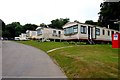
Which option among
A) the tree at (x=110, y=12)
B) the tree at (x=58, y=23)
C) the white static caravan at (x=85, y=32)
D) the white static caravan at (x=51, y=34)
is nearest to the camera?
the white static caravan at (x=85, y=32)

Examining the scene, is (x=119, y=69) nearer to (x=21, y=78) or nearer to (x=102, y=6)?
(x=21, y=78)

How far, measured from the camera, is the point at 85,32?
44.5 meters

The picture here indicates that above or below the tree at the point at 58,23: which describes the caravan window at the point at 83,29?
below

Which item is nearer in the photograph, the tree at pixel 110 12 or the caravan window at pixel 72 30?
the caravan window at pixel 72 30

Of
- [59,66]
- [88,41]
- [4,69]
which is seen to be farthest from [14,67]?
[88,41]

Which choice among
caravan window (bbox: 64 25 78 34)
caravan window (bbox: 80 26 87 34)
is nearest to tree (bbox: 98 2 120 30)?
caravan window (bbox: 80 26 87 34)

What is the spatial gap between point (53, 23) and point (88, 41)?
71.5 meters

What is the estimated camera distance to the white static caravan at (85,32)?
1726 inches

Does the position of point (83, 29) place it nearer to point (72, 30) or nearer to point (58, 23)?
point (72, 30)

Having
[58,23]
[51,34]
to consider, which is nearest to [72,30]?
[51,34]

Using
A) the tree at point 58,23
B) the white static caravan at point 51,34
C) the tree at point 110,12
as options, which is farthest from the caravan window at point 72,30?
the tree at point 58,23

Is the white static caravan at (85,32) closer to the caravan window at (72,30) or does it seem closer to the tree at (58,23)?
the caravan window at (72,30)

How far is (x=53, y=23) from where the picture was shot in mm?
115562

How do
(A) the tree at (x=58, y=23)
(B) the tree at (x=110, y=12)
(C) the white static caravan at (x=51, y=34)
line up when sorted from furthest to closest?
(A) the tree at (x=58, y=23)
(C) the white static caravan at (x=51, y=34)
(B) the tree at (x=110, y=12)
